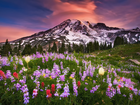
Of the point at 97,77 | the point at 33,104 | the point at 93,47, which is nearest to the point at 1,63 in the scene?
the point at 33,104

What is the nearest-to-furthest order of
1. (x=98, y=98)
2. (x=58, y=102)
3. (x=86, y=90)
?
(x=58, y=102) < (x=98, y=98) < (x=86, y=90)

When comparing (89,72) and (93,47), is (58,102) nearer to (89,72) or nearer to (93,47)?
(89,72)

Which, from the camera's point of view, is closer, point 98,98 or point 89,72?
point 98,98

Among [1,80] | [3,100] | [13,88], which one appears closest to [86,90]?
[13,88]

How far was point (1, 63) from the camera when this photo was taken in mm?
4434

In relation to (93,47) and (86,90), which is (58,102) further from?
(93,47)

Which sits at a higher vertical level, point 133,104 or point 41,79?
point 41,79

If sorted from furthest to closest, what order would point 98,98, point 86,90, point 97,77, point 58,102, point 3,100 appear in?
point 97,77, point 86,90, point 98,98, point 3,100, point 58,102

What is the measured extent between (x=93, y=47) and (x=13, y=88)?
129305mm

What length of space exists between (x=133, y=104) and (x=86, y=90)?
4.45ft

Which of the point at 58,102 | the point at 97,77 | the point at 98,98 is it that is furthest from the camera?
the point at 97,77

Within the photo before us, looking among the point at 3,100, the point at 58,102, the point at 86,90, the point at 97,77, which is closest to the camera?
the point at 58,102

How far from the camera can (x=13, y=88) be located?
279 centimetres

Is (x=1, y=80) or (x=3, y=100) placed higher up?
(x=1, y=80)
